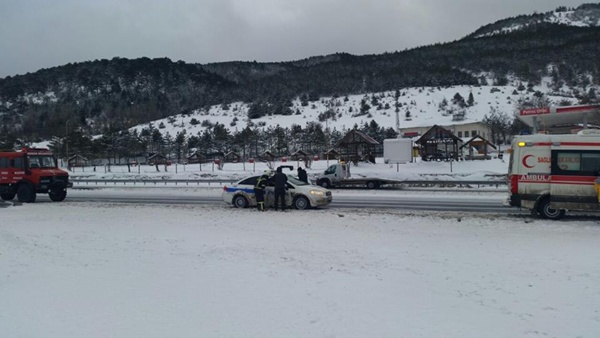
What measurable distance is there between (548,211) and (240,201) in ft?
36.1

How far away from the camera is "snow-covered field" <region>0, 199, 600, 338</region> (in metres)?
5.90

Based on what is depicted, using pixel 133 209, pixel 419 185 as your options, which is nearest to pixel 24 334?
pixel 133 209

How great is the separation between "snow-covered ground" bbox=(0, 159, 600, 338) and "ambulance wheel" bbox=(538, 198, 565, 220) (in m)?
1.03

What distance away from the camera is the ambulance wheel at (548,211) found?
564 inches

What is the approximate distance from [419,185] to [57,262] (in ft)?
79.0

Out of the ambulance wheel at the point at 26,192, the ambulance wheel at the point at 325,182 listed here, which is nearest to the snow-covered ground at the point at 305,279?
the ambulance wheel at the point at 26,192

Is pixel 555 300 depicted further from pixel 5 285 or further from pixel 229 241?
pixel 5 285

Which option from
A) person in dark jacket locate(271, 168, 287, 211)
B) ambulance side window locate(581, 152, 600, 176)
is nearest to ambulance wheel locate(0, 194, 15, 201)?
person in dark jacket locate(271, 168, 287, 211)

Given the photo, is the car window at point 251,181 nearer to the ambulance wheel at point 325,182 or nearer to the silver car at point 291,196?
the silver car at point 291,196

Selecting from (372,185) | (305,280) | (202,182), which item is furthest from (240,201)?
(202,182)

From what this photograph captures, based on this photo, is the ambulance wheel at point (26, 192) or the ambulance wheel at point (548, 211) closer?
the ambulance wheel at point (548, 211)

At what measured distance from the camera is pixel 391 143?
164 ft

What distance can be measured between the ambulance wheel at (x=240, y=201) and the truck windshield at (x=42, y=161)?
11870mm

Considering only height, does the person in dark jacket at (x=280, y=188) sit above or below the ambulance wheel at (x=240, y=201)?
above
